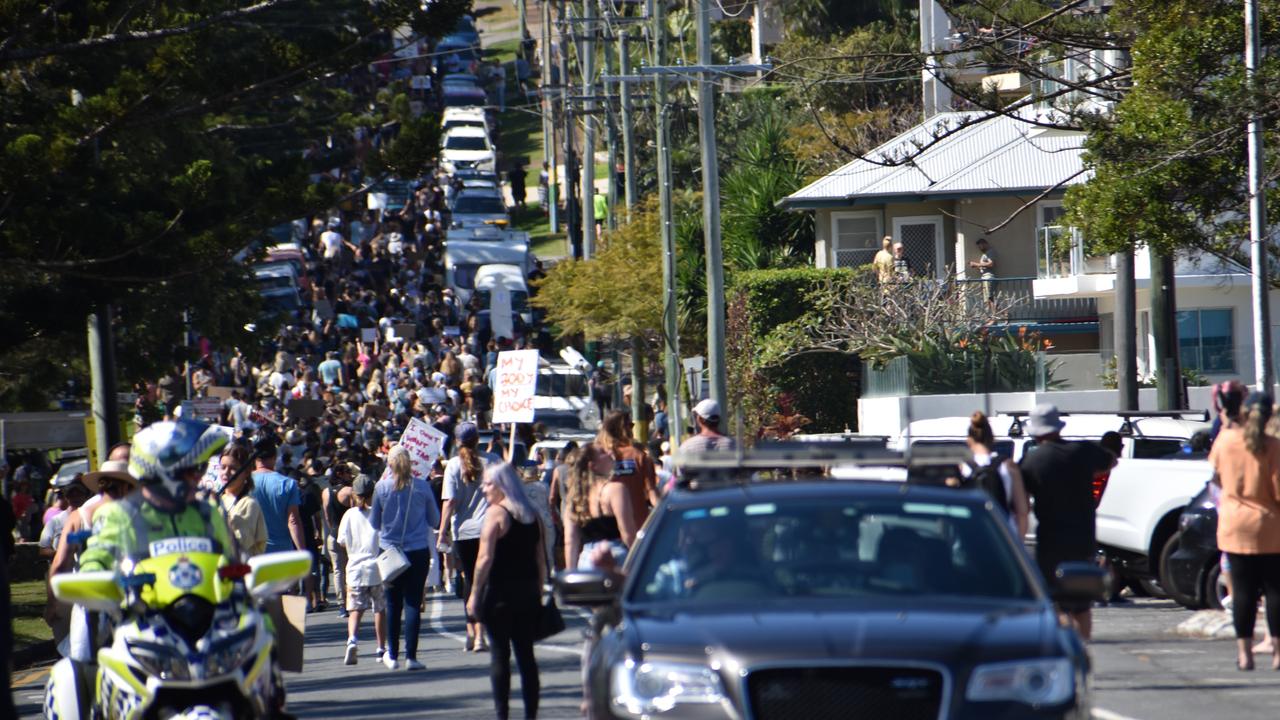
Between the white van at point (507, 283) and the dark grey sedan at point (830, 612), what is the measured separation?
1888 inches

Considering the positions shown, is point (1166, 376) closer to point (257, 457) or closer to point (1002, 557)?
point (257, 457)

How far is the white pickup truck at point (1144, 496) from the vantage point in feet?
55.5

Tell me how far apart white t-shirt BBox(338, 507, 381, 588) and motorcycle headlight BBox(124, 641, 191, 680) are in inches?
319

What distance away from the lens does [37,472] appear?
143ft

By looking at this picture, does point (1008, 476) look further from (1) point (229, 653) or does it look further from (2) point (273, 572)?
(1) point (229, 653)

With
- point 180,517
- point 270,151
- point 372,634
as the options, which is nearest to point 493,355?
point 270,151

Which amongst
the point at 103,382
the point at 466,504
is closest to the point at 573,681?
the point at 466,504

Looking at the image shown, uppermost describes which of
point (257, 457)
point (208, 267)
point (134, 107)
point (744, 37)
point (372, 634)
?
point (744, 37)

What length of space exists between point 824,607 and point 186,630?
2.34m

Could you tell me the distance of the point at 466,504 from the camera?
1564 centimetres

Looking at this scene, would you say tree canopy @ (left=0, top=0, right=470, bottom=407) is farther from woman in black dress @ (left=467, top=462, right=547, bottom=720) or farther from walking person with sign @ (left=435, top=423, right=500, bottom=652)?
woman in black dress @ (left=467, top=462, right=547, bottom=720)

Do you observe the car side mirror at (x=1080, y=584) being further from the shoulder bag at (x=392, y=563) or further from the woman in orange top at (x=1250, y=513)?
the shoulder bag at (x=392, y=563)

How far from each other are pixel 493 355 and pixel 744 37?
3517cm

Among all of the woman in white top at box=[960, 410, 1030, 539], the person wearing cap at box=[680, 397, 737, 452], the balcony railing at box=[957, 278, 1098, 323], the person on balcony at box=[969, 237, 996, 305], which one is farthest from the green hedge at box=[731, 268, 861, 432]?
the woman in white top at box=[960, 410, 1030, 539]
